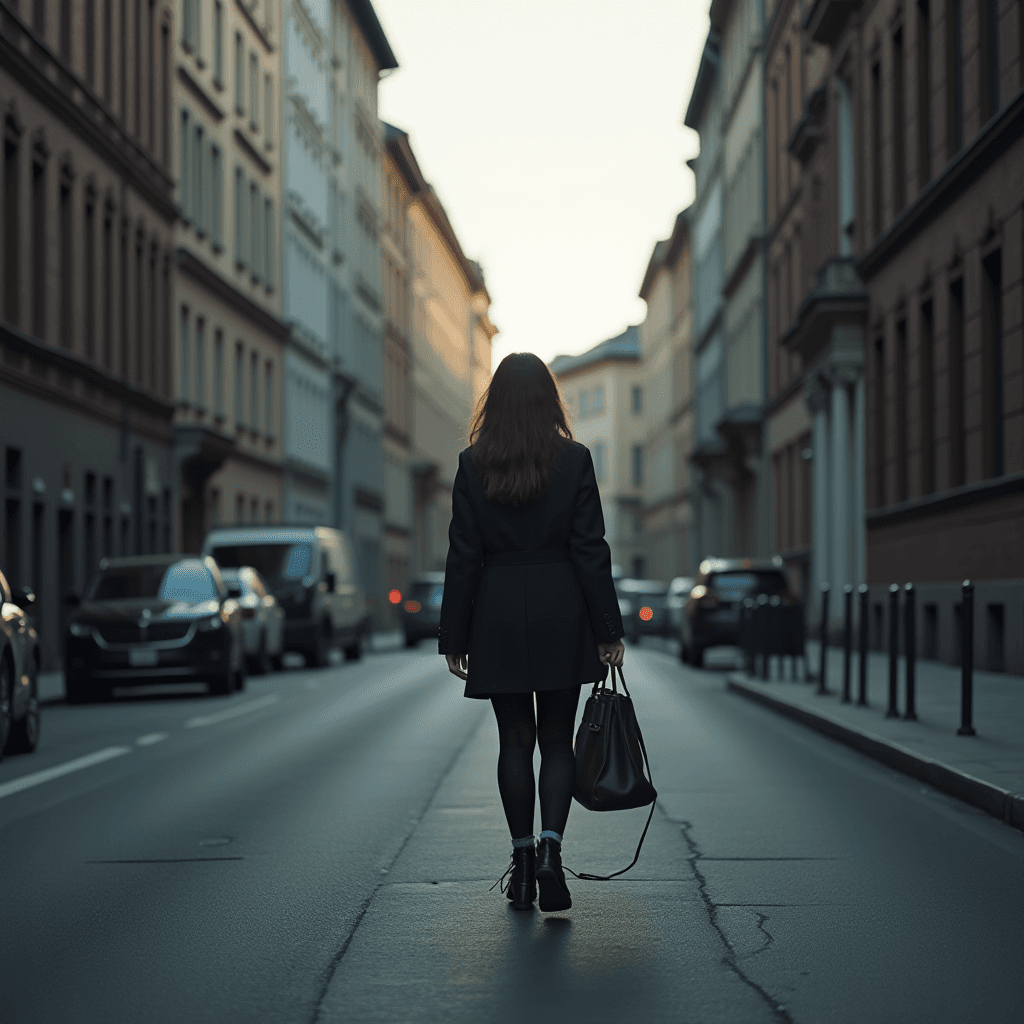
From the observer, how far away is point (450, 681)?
27.0m

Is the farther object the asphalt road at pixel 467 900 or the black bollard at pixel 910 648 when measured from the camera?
the black bollard at pixel 910 648

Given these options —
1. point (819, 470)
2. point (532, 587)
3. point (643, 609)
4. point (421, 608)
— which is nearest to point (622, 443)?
point (643, 609)

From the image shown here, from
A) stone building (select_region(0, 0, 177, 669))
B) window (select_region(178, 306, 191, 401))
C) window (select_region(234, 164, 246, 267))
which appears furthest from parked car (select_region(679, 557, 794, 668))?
window (select_region(234, 164, 246, 267))

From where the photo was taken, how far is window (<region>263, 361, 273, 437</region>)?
52.1m

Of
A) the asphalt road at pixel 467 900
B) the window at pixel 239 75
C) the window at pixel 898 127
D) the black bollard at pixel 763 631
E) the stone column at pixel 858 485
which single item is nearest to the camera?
the asphalt road at pixel 467 900

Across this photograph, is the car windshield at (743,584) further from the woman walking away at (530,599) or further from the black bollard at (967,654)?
the woman walking away at (530,599)

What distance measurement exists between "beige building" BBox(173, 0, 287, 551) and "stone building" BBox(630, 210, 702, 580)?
913 inches

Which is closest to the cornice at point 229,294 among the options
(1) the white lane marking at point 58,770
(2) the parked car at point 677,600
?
(2) the parked car at point 677,600

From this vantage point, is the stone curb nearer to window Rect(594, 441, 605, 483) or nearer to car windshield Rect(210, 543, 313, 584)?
car windshield Rect(210, 543, 313, 584)

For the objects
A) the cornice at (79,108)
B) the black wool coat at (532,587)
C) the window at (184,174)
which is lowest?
the black wool coat at (532,587)

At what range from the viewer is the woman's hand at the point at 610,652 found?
6.71 m

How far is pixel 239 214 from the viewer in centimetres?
4881

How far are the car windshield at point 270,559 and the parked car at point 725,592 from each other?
642 centimetres

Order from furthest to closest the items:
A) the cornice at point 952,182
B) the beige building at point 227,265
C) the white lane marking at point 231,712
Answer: the beige building at point 227,265
the cornice at point 952,182
the white lane marking at point 231,712
